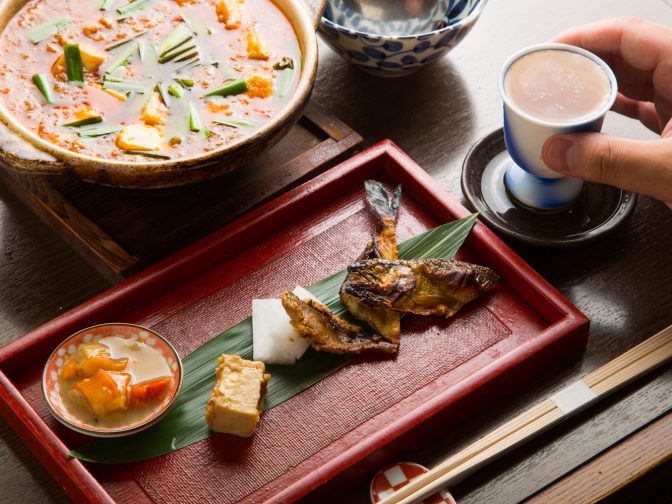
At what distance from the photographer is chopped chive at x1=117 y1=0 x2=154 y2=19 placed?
2466mm

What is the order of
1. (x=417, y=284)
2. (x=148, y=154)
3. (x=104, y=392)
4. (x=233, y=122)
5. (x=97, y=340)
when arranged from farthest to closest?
1. (x=233, y=122)
2. (x=148, y=154)
3. (x=417, y=284)
4. (x=97, y=340)
5. (x=104, y=392)

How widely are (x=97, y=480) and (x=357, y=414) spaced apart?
1.92 ft

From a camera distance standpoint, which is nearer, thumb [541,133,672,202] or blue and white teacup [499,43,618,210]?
thumb [541,133,672,202]

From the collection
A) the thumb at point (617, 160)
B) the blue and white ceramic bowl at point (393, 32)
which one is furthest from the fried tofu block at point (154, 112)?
the thumb at point (617, 160)

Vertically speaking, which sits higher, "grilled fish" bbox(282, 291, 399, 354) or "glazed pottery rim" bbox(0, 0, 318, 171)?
"glazed pottery rim" bbox(0, 0, 318, 171)

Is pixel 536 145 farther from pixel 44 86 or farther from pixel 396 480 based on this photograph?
pixel 44 86

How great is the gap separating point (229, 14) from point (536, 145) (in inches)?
39.5

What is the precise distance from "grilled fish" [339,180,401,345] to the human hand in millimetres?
426

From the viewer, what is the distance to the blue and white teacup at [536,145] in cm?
201

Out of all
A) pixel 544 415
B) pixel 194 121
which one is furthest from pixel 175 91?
pixel 544 415

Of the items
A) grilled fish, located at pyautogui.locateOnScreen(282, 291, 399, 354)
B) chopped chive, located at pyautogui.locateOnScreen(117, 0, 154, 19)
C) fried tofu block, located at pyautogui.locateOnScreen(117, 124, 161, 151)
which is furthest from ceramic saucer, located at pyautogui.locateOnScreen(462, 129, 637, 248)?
chopped chive, located at pyautogui.locateOnScreen(117, 0, 154, 19)

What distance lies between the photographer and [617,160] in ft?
6.34

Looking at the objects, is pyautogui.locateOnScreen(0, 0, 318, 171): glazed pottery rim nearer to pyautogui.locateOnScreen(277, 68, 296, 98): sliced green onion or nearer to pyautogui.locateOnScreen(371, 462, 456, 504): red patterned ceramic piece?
pyautogui.locateOnScreen(277, 68, 296, 98): sliced green onion

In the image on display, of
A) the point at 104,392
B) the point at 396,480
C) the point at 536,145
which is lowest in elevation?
the point at 396,480
